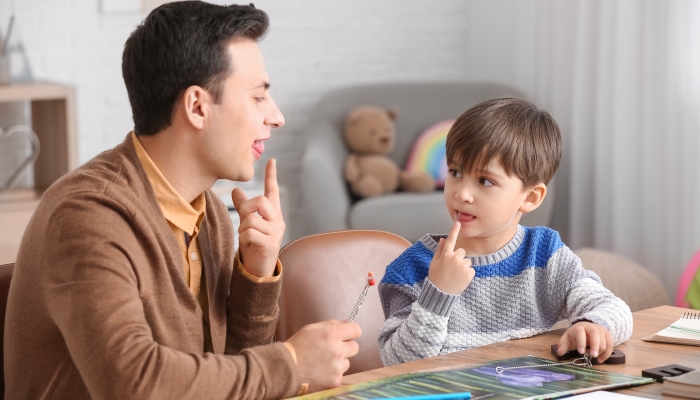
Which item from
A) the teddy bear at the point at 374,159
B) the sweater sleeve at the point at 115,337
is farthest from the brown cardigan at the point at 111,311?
the teddy bear at the point at 374,159

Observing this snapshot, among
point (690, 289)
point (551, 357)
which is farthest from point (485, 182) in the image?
point (690, 289)

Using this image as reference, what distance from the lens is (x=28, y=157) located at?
3984 millimetres

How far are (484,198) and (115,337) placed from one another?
0.77 metres

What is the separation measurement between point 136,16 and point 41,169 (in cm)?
95

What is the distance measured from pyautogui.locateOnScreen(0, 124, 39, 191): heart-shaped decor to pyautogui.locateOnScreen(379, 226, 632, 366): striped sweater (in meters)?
2.67

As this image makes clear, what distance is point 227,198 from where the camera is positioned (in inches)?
158

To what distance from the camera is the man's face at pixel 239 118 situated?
137 centimetres

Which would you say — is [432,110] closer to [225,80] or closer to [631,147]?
[631,147]

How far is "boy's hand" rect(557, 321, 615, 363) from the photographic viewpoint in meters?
1.37

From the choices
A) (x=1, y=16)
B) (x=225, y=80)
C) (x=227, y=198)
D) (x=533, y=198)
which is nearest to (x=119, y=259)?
(x=225, y=80)

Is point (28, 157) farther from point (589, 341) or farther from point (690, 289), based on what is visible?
point (589, 341)

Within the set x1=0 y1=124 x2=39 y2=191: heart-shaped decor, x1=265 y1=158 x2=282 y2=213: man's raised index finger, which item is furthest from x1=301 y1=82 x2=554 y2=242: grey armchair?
x1=265 y1=158 x2=282 y2=213: man's raised index finger

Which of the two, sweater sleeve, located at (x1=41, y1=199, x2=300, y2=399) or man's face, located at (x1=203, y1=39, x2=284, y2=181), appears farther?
man's face, located at (x1=203, y1=39, x2=284, y2=181)

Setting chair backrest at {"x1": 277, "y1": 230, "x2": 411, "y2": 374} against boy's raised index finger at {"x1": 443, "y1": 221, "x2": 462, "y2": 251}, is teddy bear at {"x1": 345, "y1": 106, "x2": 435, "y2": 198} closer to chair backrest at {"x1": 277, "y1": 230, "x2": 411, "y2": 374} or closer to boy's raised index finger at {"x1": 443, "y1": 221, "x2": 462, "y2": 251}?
chair backrest at {"x1": 277, "y1": 230, "x2": 411, "y2": 374}
